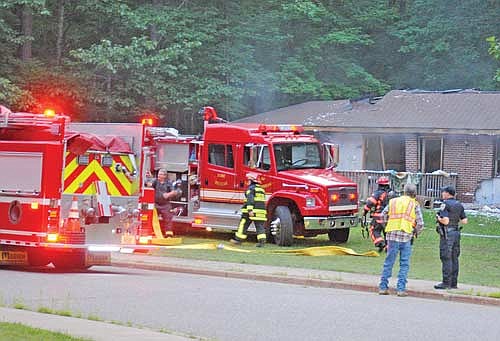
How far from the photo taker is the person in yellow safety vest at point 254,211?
22.6 metres

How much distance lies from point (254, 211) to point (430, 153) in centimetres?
1638

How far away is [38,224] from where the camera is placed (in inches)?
652

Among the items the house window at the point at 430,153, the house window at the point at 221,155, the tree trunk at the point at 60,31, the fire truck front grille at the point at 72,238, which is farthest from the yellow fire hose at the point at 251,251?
the tree trunk at the point at 60,31

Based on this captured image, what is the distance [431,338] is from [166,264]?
8477 mm

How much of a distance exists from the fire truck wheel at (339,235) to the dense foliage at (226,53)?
14445 mm

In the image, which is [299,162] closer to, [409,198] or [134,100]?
[409,198]

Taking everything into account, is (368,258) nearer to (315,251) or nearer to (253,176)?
(315,251)

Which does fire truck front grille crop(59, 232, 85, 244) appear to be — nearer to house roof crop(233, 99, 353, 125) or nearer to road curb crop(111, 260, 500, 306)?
road curb crop(111, 260, 500, 306)

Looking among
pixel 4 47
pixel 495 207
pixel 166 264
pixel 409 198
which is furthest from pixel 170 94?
pixel 409 198

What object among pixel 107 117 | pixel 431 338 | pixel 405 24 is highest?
pixel 405 24

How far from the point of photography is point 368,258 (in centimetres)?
2114

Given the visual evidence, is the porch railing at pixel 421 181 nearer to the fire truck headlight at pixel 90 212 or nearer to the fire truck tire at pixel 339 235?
the fire truck tire at pixel 339 235

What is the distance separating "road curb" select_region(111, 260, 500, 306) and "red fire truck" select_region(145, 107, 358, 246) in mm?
4349

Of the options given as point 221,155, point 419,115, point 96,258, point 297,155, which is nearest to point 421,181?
point 419,115
